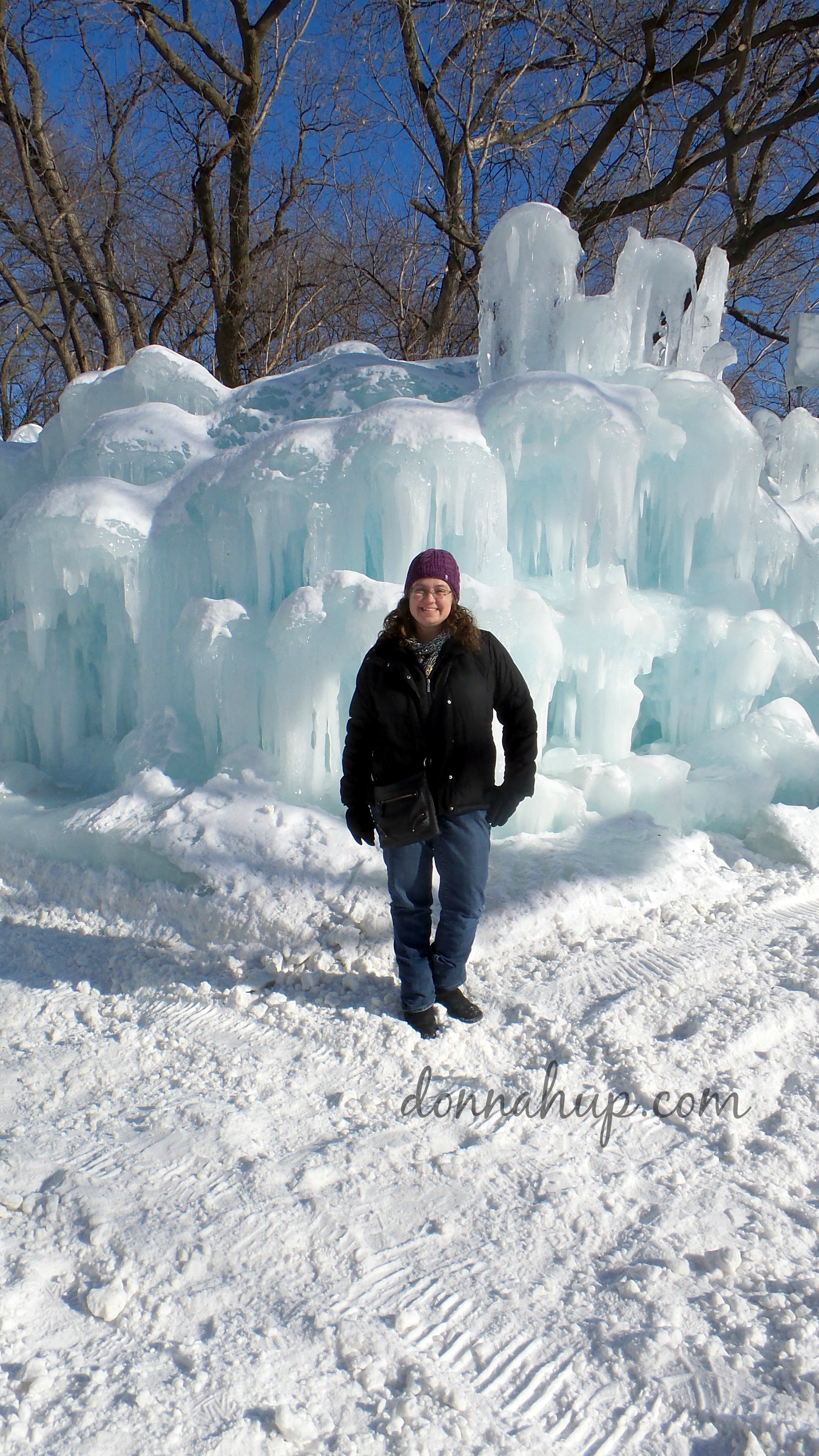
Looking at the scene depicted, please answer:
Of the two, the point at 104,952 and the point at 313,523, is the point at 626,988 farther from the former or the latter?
the point at 313,523

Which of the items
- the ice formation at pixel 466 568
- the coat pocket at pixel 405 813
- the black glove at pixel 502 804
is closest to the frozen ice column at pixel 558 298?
the ice formation at pixel 466 568

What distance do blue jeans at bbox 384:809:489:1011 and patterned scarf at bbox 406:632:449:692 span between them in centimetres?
45

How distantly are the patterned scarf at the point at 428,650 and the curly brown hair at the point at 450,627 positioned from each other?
2 cm

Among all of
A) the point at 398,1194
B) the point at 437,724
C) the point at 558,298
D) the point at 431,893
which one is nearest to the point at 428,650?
the point at 437,724

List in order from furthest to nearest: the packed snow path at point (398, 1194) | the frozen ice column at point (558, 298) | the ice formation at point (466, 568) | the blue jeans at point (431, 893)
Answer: the frozen ice column at point (558, 298) < the ice formation at point (466, 568) < the blue jeans at point (431, 893) < the packed snow path at point (398, 1194)

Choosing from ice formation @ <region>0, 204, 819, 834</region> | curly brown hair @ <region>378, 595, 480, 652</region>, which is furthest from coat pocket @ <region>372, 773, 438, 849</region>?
ice formation @ <region>0, 204, 819, 834</region>

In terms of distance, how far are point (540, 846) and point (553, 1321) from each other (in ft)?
7.23

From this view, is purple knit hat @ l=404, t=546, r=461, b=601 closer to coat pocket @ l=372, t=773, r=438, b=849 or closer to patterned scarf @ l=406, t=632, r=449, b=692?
patterned scarf @ l=406, t=632, r=449, b=692

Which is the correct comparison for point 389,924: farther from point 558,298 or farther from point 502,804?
point 558,298

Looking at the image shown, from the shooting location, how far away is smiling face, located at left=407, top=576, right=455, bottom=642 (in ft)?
7.99

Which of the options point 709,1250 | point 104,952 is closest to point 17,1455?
point 709,1250

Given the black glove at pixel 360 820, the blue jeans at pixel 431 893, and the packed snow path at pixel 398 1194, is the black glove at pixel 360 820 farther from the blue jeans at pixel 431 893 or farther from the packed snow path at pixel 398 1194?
the packed snow path at pixel 398 1194

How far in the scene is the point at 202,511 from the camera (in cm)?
462

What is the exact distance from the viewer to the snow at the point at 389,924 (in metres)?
1.56
